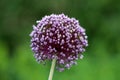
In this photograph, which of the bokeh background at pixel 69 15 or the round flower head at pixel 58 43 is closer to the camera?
the round flower head at pixel 58 43

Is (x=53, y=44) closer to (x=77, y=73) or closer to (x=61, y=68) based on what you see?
(x=61, y=68)

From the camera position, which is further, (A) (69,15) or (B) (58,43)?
(A) (69,15)

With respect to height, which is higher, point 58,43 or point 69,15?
point 69,15

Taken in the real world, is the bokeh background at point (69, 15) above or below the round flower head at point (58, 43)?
above
